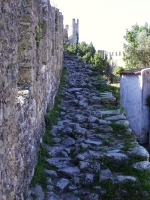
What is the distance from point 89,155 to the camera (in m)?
5.33

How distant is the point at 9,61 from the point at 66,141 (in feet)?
11.1

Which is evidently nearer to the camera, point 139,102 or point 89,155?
point 89,155

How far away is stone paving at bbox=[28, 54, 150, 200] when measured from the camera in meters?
4.38

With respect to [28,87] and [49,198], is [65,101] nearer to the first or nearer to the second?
[28,87]

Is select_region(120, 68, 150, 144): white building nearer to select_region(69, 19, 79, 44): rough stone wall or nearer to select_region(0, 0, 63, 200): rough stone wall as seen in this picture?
select_region(0, 0, 63, 200): rough stone wall

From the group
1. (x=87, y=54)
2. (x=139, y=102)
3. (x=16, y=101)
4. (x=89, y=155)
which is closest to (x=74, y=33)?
(x=87, y=54)

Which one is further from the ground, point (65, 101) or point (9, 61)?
point (9, 61)

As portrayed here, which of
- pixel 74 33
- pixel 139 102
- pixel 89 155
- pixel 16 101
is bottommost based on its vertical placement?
pixel 89 155

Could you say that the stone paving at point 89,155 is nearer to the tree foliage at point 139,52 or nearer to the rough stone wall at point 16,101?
the rough stone wall at point 16,101

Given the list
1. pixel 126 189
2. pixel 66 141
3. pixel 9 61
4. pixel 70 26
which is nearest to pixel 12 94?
pixel 9 61

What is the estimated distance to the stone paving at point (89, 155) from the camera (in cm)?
438

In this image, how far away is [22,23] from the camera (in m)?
4.70

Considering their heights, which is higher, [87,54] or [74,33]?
[74,33]

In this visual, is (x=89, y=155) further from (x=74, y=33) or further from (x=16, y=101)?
(x=74, y=33)
